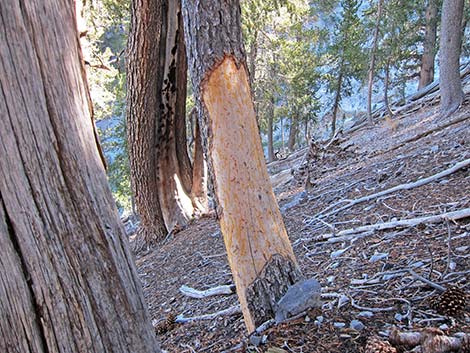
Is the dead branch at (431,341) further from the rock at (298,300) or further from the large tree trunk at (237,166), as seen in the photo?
the large tree trunk at (237,166)

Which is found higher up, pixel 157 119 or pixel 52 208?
pixel 157 119

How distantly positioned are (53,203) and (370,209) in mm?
3413

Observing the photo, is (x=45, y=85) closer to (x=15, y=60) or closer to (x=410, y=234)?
(x=15, y=60)

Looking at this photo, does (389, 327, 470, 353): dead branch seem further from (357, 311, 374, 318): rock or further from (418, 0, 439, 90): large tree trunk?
(418, 0, 439, 90): large tree trunk

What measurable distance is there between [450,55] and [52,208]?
8.46 meters

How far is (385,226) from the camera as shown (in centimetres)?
331

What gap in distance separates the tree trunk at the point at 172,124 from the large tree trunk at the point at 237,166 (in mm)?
3394

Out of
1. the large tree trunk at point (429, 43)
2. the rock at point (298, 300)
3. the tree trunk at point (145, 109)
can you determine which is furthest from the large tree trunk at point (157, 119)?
the large tree trunk at point (429, 43)

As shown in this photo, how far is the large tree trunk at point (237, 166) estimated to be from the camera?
7.35 feet

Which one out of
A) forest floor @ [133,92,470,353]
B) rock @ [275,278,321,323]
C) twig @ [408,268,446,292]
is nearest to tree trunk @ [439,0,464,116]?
forest floor @ [133,92,470,353]

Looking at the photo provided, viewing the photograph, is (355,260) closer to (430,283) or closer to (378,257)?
(378,257)

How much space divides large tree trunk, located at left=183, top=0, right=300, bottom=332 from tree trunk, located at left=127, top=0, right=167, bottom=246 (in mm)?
3344

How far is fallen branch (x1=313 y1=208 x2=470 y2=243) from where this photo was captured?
2934mm

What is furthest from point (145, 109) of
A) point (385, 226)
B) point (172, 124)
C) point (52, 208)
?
point (52, 208)
